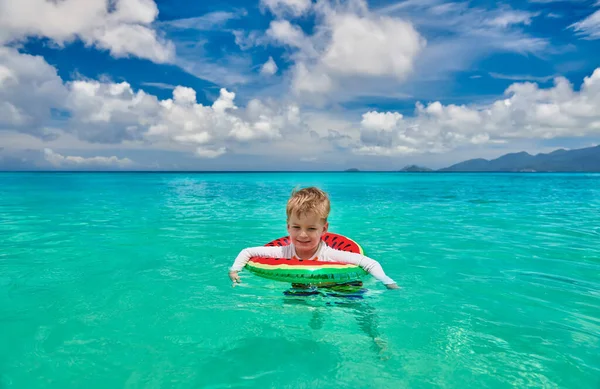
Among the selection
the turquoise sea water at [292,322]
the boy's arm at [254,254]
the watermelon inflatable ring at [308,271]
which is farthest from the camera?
the boy's arm at [254,254]

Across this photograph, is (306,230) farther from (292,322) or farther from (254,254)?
(292,322)

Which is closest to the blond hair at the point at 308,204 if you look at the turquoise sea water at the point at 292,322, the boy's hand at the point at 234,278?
the boy's hand at the point at 234,278

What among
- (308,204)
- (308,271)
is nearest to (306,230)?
(308,204)

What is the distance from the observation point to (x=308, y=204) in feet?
12.7

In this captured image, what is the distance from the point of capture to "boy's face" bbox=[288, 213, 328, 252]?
3.92 metres

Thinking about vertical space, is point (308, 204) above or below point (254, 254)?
above

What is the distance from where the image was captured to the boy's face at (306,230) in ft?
12.9

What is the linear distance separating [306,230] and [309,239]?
0.14 meters

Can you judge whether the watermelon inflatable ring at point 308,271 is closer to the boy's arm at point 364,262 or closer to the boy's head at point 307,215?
the boy's arm at point 364,262

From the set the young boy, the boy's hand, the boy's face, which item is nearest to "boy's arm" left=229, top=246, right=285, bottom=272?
the young boy

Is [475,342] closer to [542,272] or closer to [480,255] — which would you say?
[542,272]

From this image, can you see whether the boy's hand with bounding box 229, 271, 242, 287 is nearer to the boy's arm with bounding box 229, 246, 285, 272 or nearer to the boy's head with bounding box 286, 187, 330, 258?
the boy's arm with bounding box 229, 246, 285, 272

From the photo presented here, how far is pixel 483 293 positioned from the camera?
5.13 meters

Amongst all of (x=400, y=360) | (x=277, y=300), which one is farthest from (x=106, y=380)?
(x=400, y=360)
